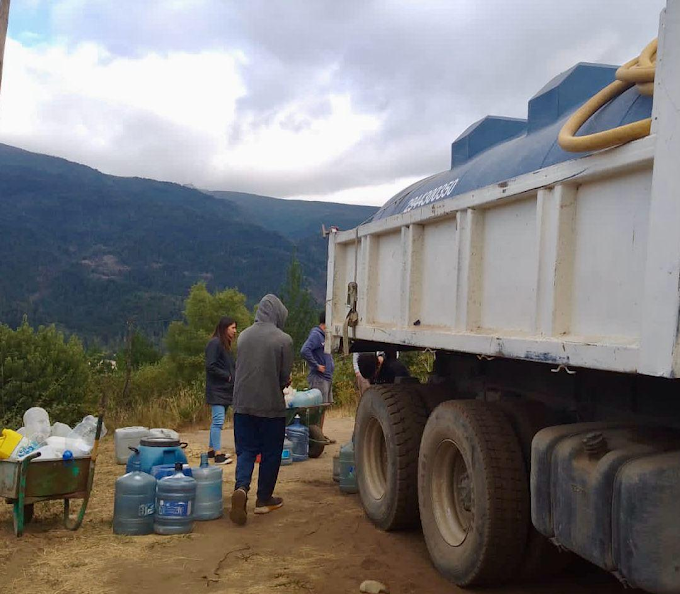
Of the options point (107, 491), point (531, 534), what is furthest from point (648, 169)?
point (107, 491)

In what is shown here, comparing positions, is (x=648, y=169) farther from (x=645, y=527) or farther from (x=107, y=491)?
(x=107, y=491)

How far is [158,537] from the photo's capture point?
17.1 ft

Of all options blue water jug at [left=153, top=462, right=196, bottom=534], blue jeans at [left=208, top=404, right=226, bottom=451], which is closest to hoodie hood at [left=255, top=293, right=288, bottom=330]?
blue water jug at [left=153, top=462, right=196, bottom=534]

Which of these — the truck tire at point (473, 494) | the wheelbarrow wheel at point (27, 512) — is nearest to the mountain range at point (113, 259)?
the wheelbarrow wheel at point (27, 512)

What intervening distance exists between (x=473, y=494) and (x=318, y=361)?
15.3 feet

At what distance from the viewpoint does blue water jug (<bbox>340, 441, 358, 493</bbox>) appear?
6.57m

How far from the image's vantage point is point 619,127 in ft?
9.34

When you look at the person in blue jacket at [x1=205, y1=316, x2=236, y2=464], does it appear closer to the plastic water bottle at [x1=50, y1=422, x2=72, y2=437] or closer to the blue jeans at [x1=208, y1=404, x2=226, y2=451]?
the blue jeans at [x1=208, y1=404, x2=226, y2=451]

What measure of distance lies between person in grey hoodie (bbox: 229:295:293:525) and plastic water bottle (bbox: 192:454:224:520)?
0.18m

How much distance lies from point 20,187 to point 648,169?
8476 inches

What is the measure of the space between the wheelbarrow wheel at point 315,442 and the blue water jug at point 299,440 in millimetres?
168

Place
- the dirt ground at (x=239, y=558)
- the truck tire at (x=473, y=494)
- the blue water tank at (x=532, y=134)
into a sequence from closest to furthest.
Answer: the blue water tank at (x=532, y=134) → the truck tire at (x=473, y=494) → the dirt ground at (x=239, y=558)

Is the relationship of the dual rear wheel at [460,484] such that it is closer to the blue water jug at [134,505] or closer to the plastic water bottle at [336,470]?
the plastic water bottle at [336,470]

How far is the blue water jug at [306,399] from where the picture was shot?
7.71m
